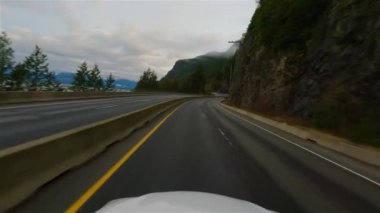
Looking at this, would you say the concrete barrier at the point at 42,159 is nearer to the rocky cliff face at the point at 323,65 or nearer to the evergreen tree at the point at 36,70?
the rocky cliff face at the point at 323,65

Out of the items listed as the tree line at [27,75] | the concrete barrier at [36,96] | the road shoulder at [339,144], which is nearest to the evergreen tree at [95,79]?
the tree line at [27,75]

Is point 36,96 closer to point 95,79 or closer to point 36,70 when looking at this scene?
point 36,70

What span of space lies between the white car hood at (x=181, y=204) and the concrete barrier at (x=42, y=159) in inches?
132

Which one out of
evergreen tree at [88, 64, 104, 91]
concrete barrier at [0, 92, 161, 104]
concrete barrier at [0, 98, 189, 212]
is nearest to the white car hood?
concrete barrier at [0, 98, 189, 212]

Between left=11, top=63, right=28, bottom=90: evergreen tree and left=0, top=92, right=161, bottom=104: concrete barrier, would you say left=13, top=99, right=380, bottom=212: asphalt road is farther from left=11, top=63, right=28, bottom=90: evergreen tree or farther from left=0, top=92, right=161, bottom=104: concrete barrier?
left=11, top=63, right=28, bottom=90: evergreen tree

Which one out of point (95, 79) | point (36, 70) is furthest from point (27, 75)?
point (95, 79)

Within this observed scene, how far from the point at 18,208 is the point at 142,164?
4903mm

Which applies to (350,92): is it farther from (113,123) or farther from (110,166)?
(110,166)

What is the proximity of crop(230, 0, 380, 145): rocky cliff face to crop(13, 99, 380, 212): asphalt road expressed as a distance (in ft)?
24.1

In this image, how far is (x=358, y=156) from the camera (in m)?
16.4

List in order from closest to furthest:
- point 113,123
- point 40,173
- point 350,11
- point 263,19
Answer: point 40,173 → point 113,123 → point 350,11 → point 263,19

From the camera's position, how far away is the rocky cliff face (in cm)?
2436

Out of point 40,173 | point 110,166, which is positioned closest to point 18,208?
point 40,173

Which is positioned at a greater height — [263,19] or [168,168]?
[263,19]
